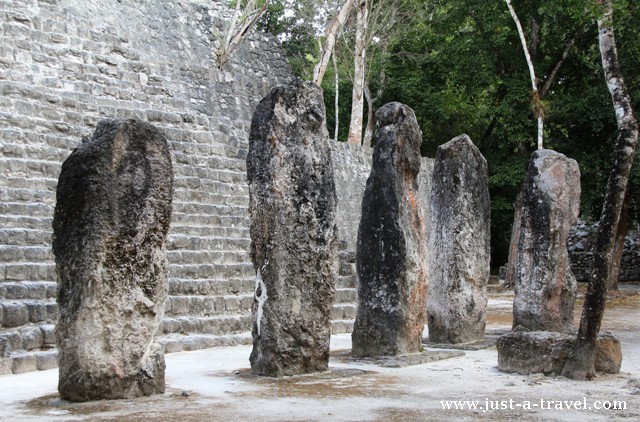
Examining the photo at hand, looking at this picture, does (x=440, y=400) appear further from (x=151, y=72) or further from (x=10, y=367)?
(x=151, y=72)

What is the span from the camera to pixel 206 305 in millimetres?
10742

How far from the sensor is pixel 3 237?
32.2 feet

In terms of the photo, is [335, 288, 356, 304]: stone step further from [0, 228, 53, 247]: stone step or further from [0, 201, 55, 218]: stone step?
[0, 228, 53, 247]: stone step

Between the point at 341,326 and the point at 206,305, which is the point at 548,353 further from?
the point at 341,326

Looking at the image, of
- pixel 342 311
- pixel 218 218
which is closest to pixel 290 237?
pixel 342 311

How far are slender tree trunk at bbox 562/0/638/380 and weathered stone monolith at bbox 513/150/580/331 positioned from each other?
311cm

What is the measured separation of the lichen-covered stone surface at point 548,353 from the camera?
7.59m

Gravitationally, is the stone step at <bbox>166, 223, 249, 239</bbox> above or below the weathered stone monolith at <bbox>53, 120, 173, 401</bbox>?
above

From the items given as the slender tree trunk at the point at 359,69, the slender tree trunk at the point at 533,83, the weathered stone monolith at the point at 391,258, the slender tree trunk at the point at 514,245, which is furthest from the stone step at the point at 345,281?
the slender tree trunk at the point at 514,245

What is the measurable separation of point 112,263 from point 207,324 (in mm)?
4390

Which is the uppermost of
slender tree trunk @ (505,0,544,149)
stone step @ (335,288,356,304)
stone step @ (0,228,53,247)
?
slender tree trunk @ (505,0,544,149)

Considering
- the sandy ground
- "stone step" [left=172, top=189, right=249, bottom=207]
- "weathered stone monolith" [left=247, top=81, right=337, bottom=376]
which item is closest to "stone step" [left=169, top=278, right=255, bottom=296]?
the sandy ground

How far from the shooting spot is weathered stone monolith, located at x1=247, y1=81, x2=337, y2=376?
748 centimetres

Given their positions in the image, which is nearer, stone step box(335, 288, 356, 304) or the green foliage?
stone step box(335, 288, 356, 304)
